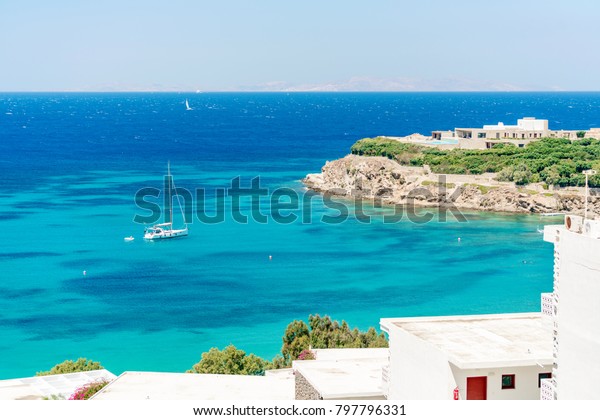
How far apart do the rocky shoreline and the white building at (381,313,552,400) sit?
45212mm

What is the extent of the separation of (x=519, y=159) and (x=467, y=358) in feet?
191

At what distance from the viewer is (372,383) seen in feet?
57.9

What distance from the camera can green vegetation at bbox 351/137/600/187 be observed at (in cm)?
6738

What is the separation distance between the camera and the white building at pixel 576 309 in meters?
12.3

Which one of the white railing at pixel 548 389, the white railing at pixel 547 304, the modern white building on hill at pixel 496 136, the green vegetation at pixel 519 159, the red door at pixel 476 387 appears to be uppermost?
the modern white building on hill at pixel 496 136

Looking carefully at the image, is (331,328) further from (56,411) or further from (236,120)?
(236,120)

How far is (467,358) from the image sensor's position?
15039 millimetres

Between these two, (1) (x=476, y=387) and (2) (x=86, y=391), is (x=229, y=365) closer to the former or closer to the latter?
(2) (x=86, y=391)

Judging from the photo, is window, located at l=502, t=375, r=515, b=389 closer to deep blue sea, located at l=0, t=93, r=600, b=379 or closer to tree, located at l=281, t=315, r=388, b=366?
tree, located at l=281, t=315, r=388, b=366

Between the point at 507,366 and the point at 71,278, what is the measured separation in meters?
35.0

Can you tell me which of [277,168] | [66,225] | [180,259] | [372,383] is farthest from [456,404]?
[277,168]

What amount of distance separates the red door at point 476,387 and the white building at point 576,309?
1584mm

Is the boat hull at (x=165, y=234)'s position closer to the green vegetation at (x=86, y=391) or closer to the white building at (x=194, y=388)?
the green vegetation at (x=86, y=391)

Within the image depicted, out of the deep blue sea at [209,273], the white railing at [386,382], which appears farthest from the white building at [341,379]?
the deep blue sea at [209,273]
